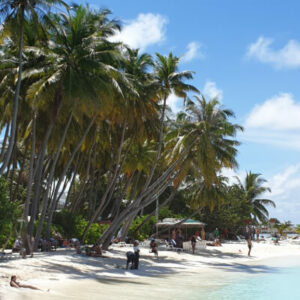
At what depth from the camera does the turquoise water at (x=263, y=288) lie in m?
14.2

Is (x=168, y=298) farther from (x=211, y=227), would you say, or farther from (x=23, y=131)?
(x=211, y=227)

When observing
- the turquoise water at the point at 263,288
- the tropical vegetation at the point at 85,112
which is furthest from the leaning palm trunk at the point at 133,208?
the turquoise water at the point at 263,288

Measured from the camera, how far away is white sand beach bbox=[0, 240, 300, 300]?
1218cm

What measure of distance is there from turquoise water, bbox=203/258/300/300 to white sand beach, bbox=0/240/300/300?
742mm

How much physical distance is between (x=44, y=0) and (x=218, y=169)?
626 inches

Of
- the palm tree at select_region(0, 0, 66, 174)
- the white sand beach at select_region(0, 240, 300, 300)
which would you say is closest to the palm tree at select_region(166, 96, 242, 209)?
the white sand beach at select_region(0, 240, 300, 300)

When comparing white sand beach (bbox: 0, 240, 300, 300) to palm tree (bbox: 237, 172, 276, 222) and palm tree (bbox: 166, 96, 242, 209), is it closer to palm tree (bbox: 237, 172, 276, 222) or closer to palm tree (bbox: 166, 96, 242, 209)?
palm tree (bbox: 166, 96, 242, 209)

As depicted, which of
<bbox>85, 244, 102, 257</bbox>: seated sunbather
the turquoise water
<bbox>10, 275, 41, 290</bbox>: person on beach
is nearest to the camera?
<bbox>10, 275, 41, 290</bbox>: person on beach

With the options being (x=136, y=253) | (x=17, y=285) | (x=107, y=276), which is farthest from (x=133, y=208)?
(x=17, y=285)

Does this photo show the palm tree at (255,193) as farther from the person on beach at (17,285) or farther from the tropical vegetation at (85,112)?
the person on beach at (17,285)

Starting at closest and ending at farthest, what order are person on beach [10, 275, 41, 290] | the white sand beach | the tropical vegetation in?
person on beach [10, 275, 41, 290] → the white sand beach → the tropical vegetation

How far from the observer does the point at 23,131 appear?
2516 centimetres

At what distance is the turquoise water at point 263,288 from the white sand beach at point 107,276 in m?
0.74

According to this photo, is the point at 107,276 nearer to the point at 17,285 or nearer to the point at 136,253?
the point at 136,253
